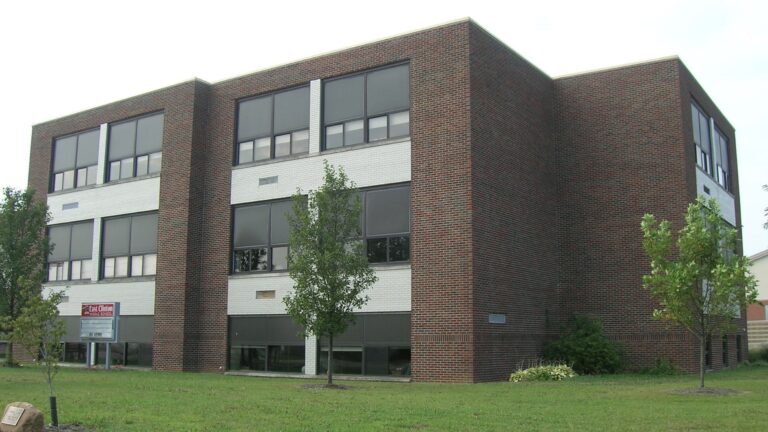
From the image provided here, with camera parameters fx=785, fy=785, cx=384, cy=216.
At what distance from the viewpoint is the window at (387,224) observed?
23.2 meters

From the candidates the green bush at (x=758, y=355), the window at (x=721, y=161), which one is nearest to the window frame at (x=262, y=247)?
the window at (x=721, y=161)

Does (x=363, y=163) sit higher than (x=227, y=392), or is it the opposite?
(x=363, y=163)

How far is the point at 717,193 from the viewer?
29.8 m

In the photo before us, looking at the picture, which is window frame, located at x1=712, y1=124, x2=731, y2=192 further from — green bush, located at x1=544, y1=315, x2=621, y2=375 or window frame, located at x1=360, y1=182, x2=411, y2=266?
window frame, located at x1=360, y1=182, x2=411, y2=266

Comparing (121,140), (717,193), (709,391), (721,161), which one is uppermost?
(121,140)

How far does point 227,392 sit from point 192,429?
241 inches

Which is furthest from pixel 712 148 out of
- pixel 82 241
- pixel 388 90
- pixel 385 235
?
pixel 82 241

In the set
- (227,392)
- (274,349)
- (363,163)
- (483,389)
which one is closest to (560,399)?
(483,389)

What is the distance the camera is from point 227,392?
17.5 m

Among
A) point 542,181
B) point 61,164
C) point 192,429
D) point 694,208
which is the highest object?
point 61,164

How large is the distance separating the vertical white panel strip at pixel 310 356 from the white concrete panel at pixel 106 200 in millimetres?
8526

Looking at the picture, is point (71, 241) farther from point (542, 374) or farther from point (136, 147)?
point (542, 374)

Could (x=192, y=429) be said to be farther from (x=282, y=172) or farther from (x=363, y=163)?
(x=282, y=172)

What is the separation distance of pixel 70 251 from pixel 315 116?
13229 mm
